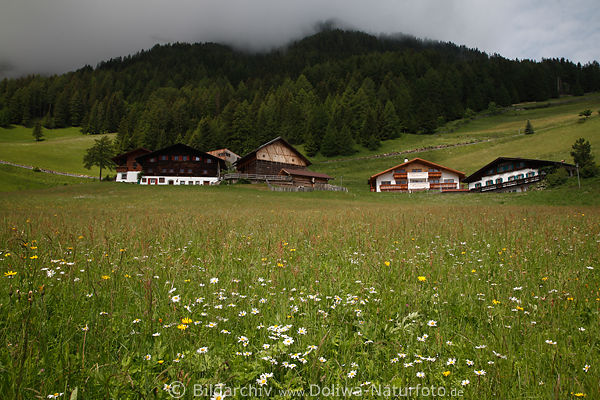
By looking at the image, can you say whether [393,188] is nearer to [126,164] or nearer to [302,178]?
[302,178]

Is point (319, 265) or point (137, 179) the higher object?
point (137, 179)

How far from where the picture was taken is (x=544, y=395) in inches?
75.4

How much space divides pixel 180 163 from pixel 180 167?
994mm

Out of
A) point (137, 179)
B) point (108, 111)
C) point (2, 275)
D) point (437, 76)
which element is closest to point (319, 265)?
point (2, 275)

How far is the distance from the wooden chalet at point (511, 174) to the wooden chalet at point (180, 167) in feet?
195

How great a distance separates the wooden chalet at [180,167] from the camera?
6938 cm

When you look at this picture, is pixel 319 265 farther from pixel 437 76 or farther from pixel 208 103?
pixel 437 76

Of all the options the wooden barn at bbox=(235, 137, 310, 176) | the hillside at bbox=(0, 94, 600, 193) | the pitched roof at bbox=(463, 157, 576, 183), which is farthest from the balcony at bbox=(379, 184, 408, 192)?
the wooden barn at bbox=(235, 137, 310, 176)

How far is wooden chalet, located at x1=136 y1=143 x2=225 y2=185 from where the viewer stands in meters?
69.4

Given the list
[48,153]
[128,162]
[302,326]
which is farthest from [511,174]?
[48,153]

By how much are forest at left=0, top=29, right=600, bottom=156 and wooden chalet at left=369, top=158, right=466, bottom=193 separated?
37012mm

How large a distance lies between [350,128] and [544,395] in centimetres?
11735

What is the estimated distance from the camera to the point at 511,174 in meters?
52.9

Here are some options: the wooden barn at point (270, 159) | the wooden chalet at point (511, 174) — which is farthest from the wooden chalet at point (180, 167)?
the wooden chalet at point (511, 174)
